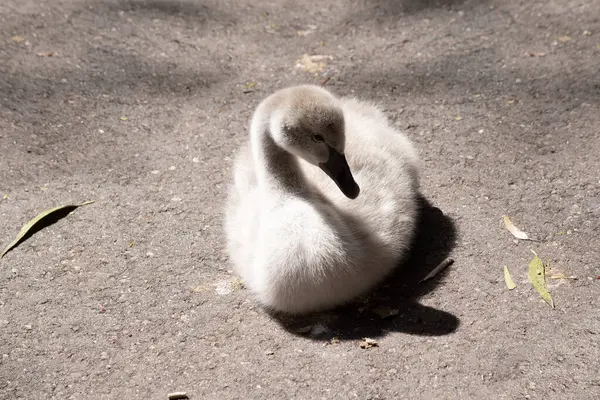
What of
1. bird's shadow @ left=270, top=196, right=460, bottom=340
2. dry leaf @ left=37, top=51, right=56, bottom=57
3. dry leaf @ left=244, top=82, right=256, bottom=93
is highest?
bird's shadow @ left=270, top=196, right=460, bottom=340

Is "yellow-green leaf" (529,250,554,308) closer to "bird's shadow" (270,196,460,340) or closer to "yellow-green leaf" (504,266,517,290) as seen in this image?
"yellow-green leaf" (504,266,517,290)

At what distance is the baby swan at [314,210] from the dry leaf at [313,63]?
57.0 inches

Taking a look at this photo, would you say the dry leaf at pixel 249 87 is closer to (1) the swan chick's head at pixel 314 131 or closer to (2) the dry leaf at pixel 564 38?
(1) the swan chick's head at pixel 314 131

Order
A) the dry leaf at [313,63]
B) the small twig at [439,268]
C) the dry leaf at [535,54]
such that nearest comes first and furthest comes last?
1. the small twig at [439,268]
2. the dry leaf at [535,54]
3. the dry leaf at [313,63]

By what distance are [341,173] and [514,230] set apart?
87 cm

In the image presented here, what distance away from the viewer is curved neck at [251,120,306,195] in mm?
3037

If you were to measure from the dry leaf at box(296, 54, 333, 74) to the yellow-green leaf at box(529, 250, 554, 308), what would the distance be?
1998mm

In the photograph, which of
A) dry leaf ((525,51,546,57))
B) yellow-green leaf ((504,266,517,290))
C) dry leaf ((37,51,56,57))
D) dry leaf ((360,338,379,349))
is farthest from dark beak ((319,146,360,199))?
dry leaf ((37,51,56,57))

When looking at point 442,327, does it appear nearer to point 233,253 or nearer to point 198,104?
point 233,253

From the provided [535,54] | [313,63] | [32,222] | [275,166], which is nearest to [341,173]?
[275,166]

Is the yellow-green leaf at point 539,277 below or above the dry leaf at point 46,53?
above

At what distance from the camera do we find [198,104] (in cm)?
444

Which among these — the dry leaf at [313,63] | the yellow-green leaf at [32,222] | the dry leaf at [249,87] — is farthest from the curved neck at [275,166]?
the dry leaf at [313,63]

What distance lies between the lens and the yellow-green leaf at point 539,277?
9.71 ft
